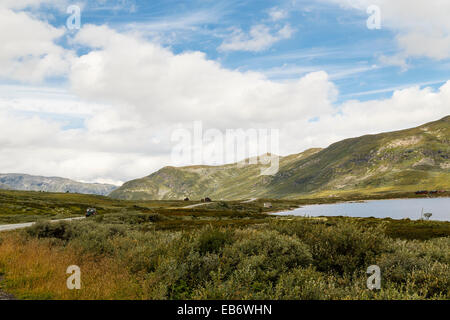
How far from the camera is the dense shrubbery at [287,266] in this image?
347 inches

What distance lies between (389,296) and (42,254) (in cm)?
1595

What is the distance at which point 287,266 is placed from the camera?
11.7 metres

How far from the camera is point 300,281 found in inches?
375

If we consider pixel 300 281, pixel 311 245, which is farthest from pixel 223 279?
pixel 311 245

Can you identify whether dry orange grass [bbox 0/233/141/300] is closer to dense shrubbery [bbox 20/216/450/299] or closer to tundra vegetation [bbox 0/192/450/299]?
tundra vegetation [bbox 0/192/450/299]

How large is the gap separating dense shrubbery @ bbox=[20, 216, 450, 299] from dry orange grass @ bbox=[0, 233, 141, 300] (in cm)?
58

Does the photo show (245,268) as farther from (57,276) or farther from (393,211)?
(393,211)

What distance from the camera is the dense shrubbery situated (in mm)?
8805

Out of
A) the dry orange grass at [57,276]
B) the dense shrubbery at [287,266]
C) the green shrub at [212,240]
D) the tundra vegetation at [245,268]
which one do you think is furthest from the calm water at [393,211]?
the dry orange grass at [57,276]

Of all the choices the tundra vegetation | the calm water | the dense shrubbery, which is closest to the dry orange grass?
the tundra vegetation

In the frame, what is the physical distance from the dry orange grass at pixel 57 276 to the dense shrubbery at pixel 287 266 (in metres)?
0.58
